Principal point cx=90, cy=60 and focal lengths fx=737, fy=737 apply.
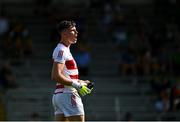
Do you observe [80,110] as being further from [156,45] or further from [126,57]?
[156,45]

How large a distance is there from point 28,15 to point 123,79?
4570 mm

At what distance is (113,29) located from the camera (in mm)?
23172

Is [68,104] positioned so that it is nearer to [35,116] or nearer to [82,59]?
[35,116]

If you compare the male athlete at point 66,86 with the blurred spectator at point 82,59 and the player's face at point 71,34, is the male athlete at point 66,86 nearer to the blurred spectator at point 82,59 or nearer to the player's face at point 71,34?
the player's face at point 71,34

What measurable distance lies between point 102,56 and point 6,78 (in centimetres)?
374

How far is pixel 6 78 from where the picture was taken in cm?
1997

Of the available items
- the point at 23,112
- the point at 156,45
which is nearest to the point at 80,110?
the point at 23,112

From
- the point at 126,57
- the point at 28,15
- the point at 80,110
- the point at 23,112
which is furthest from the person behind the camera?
the point at 28,15

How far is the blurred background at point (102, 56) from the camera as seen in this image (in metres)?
19.6

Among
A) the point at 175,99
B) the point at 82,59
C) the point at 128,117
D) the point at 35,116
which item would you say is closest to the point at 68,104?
the point at 128,117

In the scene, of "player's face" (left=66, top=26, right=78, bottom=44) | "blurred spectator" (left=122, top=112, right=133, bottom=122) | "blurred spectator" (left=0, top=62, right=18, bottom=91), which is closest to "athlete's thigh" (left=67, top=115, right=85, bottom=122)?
"player's face" (left=66, top=26, right=78, bottom=44)

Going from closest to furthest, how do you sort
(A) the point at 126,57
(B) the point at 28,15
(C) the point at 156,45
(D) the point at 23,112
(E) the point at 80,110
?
1. (E) the point at 80,110
2. (D) the point at 23,112
3. (A) the point at 126,57
4. (C) the point at 156,45
5. (B) the point at 28,15

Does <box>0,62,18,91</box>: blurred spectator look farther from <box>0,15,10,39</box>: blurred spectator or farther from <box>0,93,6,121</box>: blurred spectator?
<box>0,15,10,39</box>: blurred spectator

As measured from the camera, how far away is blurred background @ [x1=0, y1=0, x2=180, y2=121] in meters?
19.6
